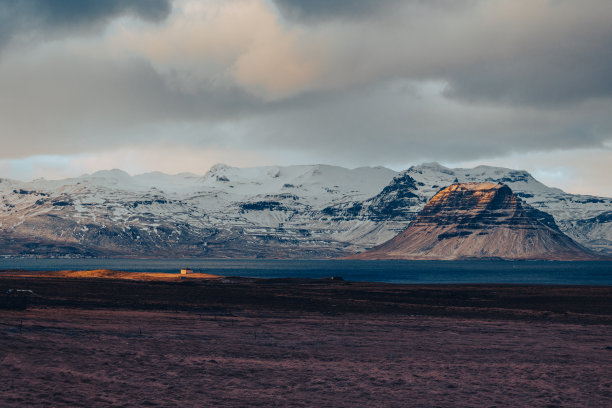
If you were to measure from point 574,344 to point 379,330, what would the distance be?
509 inches

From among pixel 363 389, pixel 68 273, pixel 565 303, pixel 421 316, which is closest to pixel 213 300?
pixel 421 316

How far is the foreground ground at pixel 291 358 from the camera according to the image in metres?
27.9

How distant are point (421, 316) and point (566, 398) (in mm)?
34799

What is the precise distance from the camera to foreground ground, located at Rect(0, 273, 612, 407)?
1099 inches

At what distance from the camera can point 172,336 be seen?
4297cm

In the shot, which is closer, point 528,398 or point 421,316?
point 528,398

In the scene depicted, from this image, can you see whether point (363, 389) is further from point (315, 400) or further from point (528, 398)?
point (528, 398)

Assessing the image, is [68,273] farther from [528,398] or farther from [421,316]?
[528,398]

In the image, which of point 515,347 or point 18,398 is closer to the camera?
point 18,398

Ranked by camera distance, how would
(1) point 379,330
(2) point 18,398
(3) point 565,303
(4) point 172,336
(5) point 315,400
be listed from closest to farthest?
(2) point 18,398 → (5) point 315,400 → (4) point 172,336 → (1) point 379,330 → (3) point 565,303

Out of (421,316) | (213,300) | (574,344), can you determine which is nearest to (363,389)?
(574,344)

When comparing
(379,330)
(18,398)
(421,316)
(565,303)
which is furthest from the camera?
(565,303)

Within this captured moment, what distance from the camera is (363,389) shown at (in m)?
30.0

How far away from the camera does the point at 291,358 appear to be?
37.2 metres
